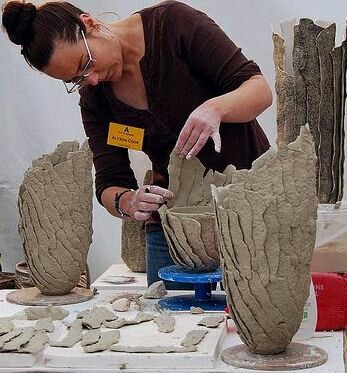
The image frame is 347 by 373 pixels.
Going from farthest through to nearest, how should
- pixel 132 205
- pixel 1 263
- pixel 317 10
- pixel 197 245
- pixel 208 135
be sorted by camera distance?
pixel 1 263 < pixel 317 10 < pixel 132 205 < pixel 208 135 < pixel 197 245

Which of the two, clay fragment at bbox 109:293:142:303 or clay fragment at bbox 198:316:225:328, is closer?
clay fragment at bbox 198:316:225:328

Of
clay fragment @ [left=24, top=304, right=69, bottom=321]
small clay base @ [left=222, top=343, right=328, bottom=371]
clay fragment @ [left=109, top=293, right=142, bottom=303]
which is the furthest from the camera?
clay fragment @ [left=109, top=293, right=142, bottom=303]

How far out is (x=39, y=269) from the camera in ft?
6.07

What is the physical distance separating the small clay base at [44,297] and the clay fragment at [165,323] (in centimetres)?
30

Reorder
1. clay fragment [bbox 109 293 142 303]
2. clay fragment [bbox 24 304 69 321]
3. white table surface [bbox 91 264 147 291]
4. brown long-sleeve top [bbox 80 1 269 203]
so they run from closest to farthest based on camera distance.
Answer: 1. clay fragment [bbox 24 304 69 321]
2. clay fragment [bbox 109 293 142 303]
3. brown long-sleeve top [bbox 80 1 269 203]
4. white table surface [bbox 91 264 147 291]

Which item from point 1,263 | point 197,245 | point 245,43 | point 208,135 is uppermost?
point 245,43

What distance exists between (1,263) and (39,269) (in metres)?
1.33

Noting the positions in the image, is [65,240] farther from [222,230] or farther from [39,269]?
[222,230]

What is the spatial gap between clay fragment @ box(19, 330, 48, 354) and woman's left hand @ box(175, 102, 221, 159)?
1.90 feet

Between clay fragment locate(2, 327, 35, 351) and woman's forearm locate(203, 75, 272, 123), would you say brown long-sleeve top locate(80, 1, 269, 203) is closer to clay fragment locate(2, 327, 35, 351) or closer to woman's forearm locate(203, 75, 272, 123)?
woman's forearm locate(203, 75, 272, 123)

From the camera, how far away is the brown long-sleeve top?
2031mm

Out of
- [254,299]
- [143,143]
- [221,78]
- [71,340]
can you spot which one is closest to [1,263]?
[143,143]

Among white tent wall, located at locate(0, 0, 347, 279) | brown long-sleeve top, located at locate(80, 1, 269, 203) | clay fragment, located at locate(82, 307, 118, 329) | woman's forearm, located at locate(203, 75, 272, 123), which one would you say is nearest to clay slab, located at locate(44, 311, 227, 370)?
clay fragment, located at locate(82, 307, 118, 329)

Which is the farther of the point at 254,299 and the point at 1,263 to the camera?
the point at 1,263
